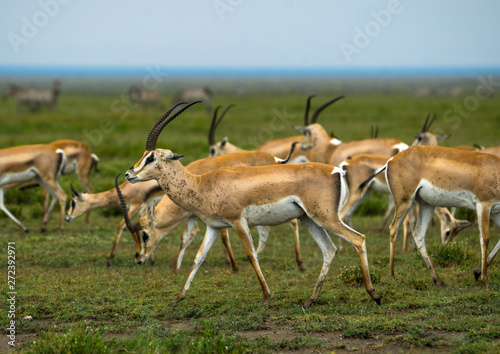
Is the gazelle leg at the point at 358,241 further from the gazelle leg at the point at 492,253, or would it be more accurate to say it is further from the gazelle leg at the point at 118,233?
the gazelle leg at the point at 118,233

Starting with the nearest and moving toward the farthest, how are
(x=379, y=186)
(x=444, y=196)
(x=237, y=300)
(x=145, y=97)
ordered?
(x=237, y=300), (x=444, y=196), (x=379, y=186), (x=145, y=97)

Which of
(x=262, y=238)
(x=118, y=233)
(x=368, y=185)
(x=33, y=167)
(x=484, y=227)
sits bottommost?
(x=118, y=233)

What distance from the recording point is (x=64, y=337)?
538cm

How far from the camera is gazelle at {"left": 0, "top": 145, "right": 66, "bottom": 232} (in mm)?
11047

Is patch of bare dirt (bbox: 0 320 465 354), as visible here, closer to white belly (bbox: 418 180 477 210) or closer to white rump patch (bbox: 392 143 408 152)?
white belly (bbox: 418 180 477 210)

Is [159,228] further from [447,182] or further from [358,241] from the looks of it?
[447,182]

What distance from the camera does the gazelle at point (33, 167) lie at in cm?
1105

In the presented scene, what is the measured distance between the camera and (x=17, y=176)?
1110cm

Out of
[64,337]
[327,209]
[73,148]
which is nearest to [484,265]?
[327,209]

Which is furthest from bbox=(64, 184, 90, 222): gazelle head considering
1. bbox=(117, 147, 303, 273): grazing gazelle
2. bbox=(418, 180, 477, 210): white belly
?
bbox=(418, 180, 477, 210): white belly

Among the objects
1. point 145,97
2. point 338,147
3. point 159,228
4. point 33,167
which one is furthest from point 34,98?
point 159,228

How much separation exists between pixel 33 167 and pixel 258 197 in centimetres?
595

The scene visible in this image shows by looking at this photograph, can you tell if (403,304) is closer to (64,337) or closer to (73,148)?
(64,337)

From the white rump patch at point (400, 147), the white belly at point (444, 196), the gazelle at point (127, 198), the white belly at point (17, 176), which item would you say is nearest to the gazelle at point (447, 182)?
the white belly at point (444, 196)
